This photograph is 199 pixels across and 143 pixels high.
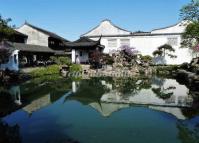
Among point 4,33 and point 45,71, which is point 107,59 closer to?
point 45,71

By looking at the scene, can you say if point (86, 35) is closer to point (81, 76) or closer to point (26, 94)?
point (81, 76)

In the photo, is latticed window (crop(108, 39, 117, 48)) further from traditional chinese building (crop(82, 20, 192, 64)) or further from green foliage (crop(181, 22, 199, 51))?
green foliage (crop(181, 22, 199, 51))

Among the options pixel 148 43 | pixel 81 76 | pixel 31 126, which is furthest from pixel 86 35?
pixel 31 126

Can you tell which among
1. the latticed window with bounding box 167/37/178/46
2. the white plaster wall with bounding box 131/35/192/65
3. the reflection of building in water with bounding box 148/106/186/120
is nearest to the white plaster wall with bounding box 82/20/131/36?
the white plaster wall with bounding box 131/35/192/65

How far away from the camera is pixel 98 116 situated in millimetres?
14469

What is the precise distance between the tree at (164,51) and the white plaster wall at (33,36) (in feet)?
58.6

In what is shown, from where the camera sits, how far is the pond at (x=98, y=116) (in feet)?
35.4

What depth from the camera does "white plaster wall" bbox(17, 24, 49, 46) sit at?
48781mm

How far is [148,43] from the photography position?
48250 mm

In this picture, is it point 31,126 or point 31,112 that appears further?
point 31,112

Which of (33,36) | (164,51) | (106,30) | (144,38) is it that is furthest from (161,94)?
(33,36)

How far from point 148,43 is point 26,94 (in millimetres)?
30144

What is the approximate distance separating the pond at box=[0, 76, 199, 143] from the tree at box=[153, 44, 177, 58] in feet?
77.9

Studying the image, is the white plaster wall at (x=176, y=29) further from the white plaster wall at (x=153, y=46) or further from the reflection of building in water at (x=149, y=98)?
the reflection of building in water at (x=149, y=98)
